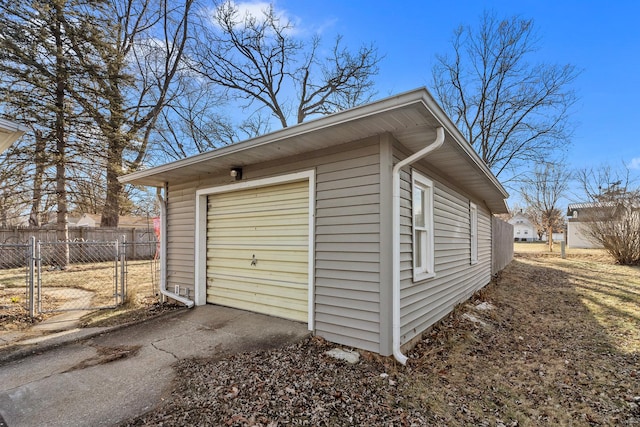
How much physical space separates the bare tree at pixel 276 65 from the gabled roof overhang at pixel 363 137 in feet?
33.5

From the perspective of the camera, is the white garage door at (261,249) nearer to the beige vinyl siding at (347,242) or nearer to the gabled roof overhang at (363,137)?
the beige vinyl siding at (347,242)

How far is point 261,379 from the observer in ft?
9.29

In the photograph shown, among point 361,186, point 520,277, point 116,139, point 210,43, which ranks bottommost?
point 520,277

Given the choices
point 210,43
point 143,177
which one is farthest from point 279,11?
point 143,177

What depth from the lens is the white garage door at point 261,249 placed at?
4.24 metres

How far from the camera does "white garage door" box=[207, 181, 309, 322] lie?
424 cm

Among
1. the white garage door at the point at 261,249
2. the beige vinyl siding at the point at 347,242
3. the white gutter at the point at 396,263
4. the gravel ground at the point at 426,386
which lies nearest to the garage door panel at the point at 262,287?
the white garage door at the point at 261,249

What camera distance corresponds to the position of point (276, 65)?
14703mm

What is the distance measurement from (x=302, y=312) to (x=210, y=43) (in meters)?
14.3

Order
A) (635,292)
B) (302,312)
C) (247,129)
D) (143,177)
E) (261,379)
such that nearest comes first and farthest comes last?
(261,379) → (302,312) → (143,177) → (635,292) → (247,129)

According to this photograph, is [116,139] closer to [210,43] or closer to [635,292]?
[210,43]

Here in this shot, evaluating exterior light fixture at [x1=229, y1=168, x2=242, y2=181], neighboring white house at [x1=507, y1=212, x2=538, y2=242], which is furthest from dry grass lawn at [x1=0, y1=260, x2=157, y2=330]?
neighboring white house at [x1=507, y1=212, x2=538, y2=242]

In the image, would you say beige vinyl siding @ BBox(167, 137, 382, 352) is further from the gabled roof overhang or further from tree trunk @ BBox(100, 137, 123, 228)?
tree trunk @ BBox(100, 137, 123, 228)

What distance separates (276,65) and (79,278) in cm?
1173
